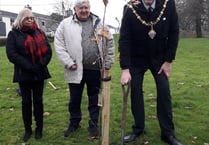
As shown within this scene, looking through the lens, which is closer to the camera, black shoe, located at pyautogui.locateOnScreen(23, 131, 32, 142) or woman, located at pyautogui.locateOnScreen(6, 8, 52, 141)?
woman, located at pyautogui.locateOnScreen(6, 8, 52, 141)

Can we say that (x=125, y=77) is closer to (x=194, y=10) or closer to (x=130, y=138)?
(x=130, y=138)

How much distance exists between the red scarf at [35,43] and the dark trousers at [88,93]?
2.03ft

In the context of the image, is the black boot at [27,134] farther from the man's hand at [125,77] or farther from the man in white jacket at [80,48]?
the man's hand at [125,77]

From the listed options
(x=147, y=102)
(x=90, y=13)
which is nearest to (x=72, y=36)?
(x=90, y=13)

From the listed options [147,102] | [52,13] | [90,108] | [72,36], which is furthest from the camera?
[52,13]

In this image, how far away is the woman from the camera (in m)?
5.13

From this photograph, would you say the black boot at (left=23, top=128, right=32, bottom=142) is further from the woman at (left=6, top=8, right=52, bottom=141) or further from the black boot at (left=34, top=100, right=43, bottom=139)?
the woman at (left=6, top=8, right=52, bottom=141)

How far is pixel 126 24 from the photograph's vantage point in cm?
485

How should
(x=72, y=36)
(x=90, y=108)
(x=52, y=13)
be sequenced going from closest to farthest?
1. (x=72, y=36)
2. (x=90, y=108)
3. (x=52, y=13)

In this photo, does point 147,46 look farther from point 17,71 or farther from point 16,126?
point 16,126

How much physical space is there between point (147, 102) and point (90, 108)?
2266mm

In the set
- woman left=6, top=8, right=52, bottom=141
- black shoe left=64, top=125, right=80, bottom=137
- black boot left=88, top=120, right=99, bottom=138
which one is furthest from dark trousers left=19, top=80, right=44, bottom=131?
black boot left=88, top=120, right=99, bottom=138

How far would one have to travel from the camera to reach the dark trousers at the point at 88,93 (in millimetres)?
5384

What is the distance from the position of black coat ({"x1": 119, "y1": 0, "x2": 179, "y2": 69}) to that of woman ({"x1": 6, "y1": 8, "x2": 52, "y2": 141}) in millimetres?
1149
